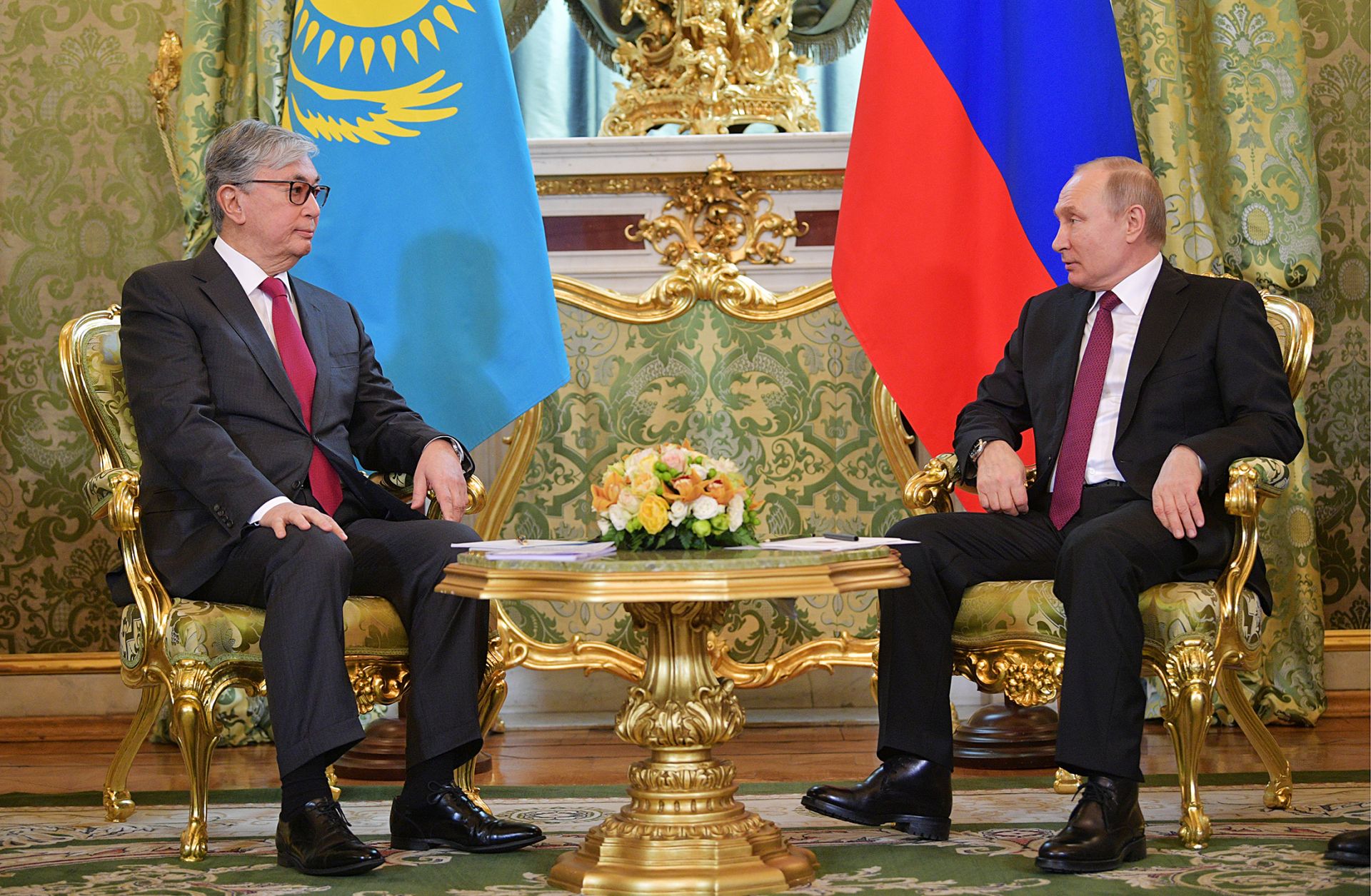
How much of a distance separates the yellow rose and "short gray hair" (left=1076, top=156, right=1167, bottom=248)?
1.15 meters

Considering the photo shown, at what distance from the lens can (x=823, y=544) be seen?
2.05 meters

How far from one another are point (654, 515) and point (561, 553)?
14 cm

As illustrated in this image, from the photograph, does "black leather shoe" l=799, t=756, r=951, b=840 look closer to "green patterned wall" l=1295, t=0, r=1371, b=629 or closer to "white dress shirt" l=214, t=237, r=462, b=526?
"white dress shirt" l=214, t=237, r=462, b=526

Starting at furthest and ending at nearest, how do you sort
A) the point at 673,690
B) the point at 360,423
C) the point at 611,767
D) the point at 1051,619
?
the point at 611,767
the point at 360,423
the point at 1051,619
the point at 673,690

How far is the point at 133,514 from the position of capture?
7.93 ft

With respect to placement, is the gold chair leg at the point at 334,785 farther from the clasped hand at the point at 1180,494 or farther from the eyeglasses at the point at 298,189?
the clasped hand at the point at 1180,494

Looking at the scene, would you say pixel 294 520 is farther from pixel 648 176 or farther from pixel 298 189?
pixel 648 176

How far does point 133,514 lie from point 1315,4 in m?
3.26

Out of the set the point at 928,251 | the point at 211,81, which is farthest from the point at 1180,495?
the point at 211,81

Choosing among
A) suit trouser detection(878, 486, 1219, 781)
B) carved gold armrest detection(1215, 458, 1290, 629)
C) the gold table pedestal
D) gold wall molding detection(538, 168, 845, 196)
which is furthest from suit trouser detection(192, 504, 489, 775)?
gold wall molding detection(538, 168, 845, 196)

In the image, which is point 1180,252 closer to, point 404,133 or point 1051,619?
point 1051,619

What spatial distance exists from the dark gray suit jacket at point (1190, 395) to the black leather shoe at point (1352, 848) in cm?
49

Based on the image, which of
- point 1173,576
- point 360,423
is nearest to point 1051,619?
point 1173,576

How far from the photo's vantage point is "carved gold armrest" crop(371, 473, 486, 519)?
273 cm
